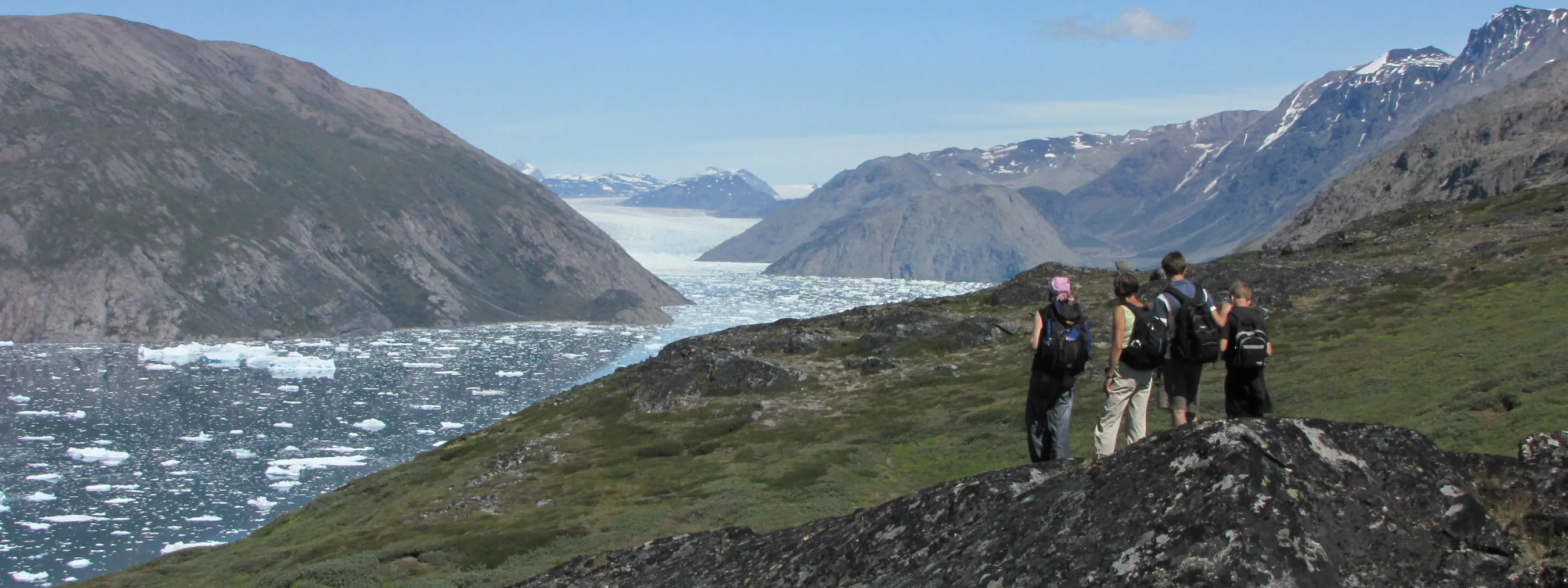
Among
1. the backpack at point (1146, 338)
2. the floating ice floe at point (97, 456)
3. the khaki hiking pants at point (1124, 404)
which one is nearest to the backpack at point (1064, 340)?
the khaki hiking pants at point (1124, 404)

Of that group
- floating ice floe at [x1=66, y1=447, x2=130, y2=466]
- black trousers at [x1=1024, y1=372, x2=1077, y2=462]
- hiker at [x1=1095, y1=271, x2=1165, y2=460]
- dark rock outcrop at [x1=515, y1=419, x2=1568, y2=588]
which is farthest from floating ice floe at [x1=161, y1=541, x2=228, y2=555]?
dark rock outcrop at [x1=515, y1=419, x2=1568, y2=588]

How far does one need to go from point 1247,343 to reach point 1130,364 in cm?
317

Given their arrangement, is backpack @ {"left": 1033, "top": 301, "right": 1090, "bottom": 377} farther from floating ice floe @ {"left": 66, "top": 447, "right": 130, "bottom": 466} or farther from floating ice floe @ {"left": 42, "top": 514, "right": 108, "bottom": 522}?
floating ice floe @ {"left": 66, "top": 447, "right": 130, "bottom": 466}

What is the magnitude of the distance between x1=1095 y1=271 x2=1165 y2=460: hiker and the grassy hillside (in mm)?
11192

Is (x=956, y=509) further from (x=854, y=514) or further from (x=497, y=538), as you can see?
(x=497, y=538)

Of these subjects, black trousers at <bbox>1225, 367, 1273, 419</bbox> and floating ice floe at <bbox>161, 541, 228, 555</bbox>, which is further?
floating ice floe at <bbox>161, 541, 228, 555</bbox>

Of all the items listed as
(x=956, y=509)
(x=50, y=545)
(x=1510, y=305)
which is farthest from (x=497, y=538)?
(x=50, y=545)

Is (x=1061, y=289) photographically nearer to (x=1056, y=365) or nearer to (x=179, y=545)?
(x=1056, y=365)

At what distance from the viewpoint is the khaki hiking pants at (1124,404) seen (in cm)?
1934

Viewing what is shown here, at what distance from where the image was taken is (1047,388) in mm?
19984

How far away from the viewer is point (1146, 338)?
755 inches

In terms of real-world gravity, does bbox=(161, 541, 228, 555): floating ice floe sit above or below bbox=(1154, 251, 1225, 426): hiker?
below

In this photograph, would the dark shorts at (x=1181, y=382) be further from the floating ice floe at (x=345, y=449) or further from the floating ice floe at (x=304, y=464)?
the floating ice floe at (x=345, y=449)

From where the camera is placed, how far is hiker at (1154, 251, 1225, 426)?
19.6 meters
